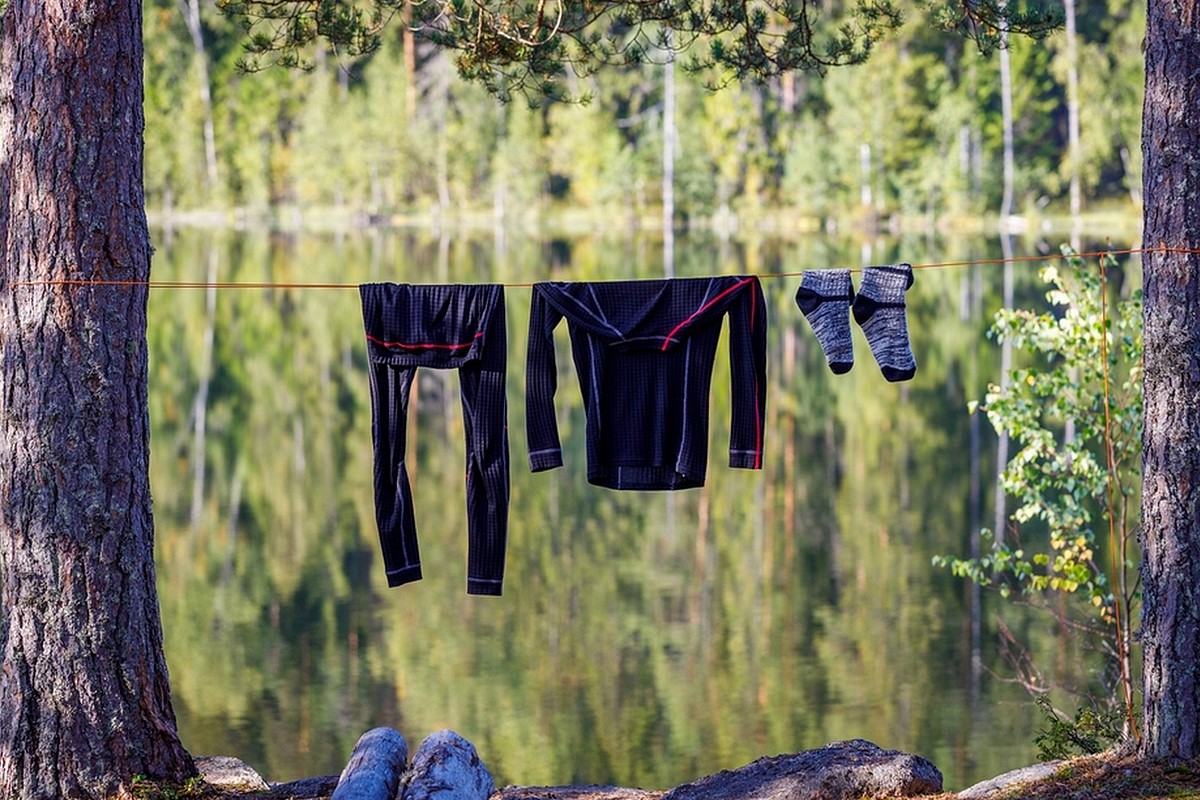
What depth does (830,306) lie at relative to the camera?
5180mm

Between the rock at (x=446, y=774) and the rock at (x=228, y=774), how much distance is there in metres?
0.64

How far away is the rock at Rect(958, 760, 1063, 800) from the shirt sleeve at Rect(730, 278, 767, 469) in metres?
1.32

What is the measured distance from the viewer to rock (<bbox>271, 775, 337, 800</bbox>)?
17.6 ft

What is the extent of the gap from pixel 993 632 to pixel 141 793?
7685 mm

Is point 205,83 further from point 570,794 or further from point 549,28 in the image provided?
point 570,794

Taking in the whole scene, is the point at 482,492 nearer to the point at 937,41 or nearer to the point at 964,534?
the point at 964,534

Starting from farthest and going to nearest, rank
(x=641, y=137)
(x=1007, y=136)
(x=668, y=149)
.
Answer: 1. (x=641, y=137)
2. (x=668, y=149)
3. (x=1007, y=136)

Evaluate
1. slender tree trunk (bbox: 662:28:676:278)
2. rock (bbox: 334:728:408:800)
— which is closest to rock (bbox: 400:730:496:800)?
rock (bbox: 334:728:408:800)

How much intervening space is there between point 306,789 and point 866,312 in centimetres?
245

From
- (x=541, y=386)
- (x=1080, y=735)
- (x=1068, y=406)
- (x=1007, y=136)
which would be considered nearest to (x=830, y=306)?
(x=541, y=386)

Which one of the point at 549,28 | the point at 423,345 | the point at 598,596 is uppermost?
the point at 549,28

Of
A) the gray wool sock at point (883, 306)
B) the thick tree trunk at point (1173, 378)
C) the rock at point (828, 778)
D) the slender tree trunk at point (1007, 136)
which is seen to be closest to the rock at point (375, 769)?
the rock at point (828, 778)

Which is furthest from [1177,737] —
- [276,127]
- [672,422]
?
[276,127]

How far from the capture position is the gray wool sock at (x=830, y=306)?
16.8 ft
